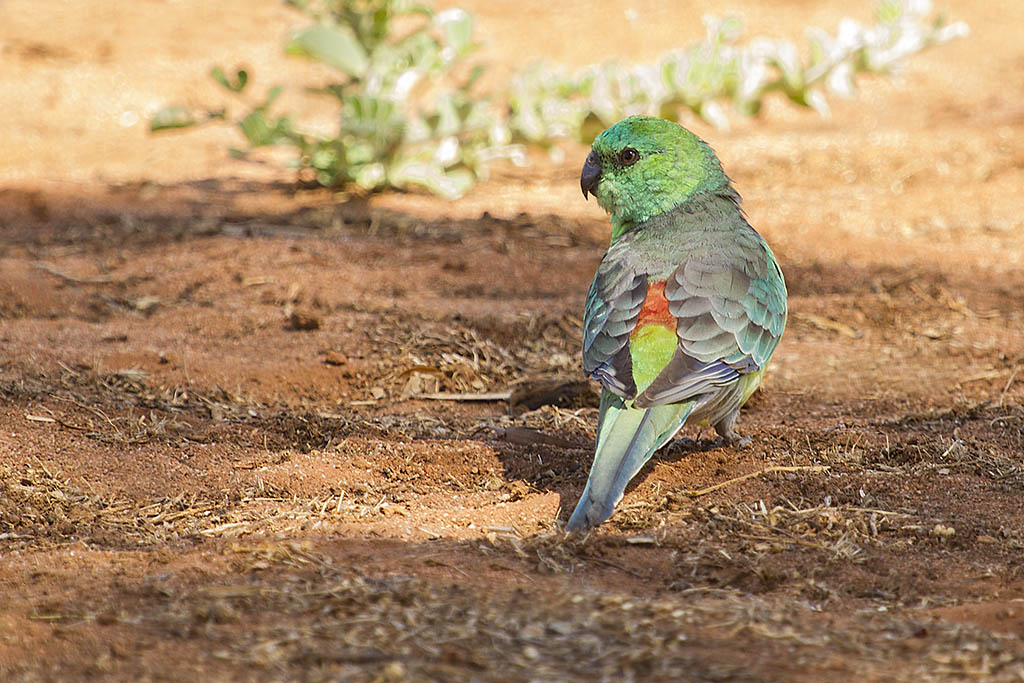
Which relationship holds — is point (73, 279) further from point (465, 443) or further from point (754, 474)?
point (754, 474)

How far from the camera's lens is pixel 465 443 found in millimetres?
3996

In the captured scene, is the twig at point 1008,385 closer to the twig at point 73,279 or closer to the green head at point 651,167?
the green head at point 651,167

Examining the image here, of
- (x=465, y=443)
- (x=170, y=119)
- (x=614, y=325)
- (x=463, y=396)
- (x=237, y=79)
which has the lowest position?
(x=463, y=396)

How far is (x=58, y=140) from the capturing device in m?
9.94

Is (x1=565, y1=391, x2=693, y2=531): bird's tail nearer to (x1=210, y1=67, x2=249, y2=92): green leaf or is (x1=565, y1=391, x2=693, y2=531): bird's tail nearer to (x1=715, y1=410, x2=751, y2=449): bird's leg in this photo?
(x1=715, y1=410, x2=751, y2=449): bird's leg

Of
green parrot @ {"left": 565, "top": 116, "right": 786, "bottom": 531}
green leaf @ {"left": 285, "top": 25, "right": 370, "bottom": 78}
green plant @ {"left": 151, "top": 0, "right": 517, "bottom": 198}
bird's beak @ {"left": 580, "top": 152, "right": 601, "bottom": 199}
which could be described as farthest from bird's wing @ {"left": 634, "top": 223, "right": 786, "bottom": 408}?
green leaf @ {"left": 285, "top": 25, "right": 370, "bottom": 78}

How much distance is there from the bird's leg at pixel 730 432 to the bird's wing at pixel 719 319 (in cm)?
28

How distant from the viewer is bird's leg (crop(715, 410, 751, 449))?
13.0 ft

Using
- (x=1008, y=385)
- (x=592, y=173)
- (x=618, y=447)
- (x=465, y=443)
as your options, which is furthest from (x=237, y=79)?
(x=1008, y=385)

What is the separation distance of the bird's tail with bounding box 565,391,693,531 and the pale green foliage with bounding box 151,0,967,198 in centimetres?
450

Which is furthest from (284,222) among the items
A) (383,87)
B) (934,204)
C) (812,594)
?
(812,594)

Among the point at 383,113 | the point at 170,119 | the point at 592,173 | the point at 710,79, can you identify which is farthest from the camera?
the point at 710,79

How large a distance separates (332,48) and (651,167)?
368 cm

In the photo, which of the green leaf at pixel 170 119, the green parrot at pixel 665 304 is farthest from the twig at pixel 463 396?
the green leaf at pixel 170 119
